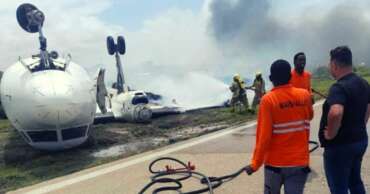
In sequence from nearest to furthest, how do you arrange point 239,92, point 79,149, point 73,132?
1. point 73,132
2. point 79,149
3. point 239,92

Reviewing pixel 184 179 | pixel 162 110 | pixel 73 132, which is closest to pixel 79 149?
pixel 73 132

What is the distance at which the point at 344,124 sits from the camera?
4336 millimetres

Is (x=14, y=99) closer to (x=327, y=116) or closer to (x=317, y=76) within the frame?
(x=327, y=116)

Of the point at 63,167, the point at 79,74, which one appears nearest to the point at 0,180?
the point at 63,167

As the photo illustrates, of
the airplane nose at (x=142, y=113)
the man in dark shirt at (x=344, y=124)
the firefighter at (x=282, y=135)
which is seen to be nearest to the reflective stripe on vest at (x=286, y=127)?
the firefighter at (x=282, y=135)

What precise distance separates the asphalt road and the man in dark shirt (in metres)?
2.13

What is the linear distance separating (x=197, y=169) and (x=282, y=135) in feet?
16.0

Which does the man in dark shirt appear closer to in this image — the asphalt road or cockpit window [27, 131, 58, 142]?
the asphalt road

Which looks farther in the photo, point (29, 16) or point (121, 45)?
point (121, 45)

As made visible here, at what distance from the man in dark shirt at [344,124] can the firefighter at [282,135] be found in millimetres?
322

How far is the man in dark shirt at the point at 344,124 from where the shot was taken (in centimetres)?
419

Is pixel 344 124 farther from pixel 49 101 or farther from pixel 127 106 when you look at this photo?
pixel 127 106

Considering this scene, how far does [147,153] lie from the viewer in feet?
37.4

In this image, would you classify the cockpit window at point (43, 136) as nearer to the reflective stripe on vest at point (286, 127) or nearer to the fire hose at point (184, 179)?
the fire hose at point (184, 179)
